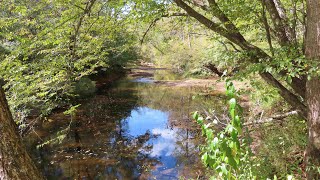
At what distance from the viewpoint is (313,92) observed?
3346 mm

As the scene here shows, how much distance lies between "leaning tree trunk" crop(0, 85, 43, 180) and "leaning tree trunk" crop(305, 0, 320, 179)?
118 inches

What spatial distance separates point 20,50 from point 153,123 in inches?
353

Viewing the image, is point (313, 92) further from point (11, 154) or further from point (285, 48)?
point (11, 154)

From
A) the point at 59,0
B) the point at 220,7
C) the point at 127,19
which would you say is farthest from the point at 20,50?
the point at 220,7

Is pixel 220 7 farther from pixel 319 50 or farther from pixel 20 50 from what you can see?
pixel 20 50

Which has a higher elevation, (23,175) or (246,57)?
(246,57)

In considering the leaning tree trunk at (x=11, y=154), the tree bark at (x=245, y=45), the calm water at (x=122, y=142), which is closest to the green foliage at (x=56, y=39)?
the calm water at (x=122, y=142)

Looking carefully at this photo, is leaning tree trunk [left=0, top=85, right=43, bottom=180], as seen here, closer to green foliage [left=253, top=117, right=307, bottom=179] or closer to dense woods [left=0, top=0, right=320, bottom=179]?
dense woods [left=0, top=0, right=320, bottom=179]

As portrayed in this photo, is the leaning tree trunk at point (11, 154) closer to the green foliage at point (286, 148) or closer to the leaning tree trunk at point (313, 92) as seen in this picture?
the leaning tree trunk at point (313, 92)

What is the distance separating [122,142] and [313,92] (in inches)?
302

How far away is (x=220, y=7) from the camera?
4703 mm

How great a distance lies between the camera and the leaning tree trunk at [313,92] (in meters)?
3.05

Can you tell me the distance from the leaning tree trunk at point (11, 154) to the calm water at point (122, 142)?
273cm

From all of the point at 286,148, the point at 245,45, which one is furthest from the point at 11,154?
the point at 286,148
